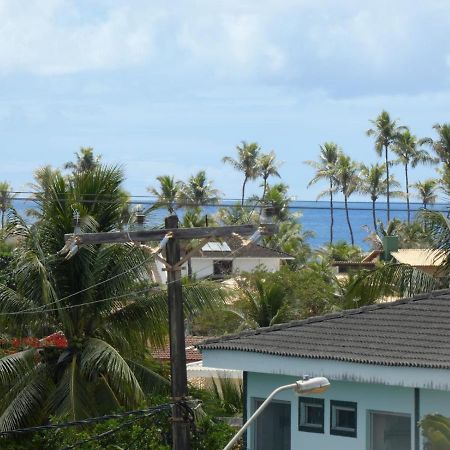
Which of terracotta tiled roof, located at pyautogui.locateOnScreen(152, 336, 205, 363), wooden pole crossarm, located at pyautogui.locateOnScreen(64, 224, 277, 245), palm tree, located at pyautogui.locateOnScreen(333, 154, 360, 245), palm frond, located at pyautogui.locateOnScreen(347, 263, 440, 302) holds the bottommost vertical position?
terracotta tiled roof, located at pyautogui.locateOnScreen(152, 336, 205, 363)

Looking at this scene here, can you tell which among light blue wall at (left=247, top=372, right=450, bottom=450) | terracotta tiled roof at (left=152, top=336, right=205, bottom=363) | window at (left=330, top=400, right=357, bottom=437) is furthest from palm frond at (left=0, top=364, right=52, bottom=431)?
terracotta tiled roof at (left=152, top=336, right=205, bottom=363)

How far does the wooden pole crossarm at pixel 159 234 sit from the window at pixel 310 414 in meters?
3.04

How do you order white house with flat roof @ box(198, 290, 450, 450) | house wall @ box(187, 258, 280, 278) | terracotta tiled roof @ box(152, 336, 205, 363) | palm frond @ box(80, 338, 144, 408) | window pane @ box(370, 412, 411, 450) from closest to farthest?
white house with flat roof @ box(198, 290, 450, 450) < window pane @ box(370, 412, 411, 450) < palm frond @ box(80, 338, 144, 408) < terracotta tiled roof @ box(152, 336, 205, 363) < house wall @ box(187, 258, 280, 278)

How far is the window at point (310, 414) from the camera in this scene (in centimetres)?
1977

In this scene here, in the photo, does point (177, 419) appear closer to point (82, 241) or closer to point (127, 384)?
point (82, 241)

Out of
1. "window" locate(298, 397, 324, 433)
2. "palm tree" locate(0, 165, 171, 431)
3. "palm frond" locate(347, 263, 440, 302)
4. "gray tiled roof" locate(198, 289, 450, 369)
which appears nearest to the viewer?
"gray tiled roof" locate(198, 289, 450, 369)

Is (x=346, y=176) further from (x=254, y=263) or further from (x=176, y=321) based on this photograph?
(x=176, y=321)

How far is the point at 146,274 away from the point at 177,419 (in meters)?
10.3

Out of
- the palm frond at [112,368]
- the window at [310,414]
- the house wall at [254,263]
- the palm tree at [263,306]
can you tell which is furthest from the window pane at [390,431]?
the house wall at [254,263]

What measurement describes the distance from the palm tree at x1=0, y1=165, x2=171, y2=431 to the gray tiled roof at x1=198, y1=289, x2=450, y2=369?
18.6 feet

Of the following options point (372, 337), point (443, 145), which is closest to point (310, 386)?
point (372, 337)

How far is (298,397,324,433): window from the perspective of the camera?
19766 mm

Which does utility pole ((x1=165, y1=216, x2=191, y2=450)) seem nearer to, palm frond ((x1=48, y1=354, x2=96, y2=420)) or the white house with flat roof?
the white house with flat roof

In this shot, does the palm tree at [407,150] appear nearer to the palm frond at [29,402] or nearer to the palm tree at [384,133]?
the palm tree at [384,133]
